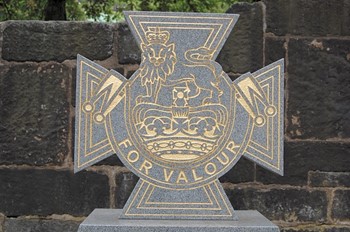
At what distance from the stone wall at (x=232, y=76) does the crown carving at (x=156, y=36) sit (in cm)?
69

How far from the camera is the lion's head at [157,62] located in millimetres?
3055

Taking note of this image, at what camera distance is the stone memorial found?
3.00m

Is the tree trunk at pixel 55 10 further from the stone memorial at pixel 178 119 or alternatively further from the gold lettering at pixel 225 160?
the gold lettering at pixel 225 160

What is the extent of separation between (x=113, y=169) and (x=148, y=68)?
895mm

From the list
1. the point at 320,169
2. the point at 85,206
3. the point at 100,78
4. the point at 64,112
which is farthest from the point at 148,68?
the point at 320,169

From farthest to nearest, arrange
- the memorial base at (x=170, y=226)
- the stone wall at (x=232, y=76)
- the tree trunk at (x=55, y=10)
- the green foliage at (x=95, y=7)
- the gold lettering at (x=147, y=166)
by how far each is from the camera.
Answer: the green foliage at (x=95, y=7) < the tree trunk at (x=55, y=10) < the stone wall at (x=232, y=76) < the gold lettering at (x=147, y=166) < the memorial base at (x=170, y=226)

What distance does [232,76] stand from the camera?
12.3ft

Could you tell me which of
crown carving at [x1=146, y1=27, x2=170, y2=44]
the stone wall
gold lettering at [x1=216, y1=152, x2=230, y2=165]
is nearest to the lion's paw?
crown carving at [x1=146, y1=27, x2=170, y2=44]

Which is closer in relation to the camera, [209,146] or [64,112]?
[209,146]

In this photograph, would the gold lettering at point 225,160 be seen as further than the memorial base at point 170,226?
Yes

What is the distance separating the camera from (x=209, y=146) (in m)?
3.01

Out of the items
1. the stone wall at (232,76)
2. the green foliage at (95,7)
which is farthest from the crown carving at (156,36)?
the green foliage at (95,7)

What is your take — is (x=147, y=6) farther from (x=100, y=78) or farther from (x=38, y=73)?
(x=100, y=78)

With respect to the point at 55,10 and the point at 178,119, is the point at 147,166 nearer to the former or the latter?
the point at 178,119
